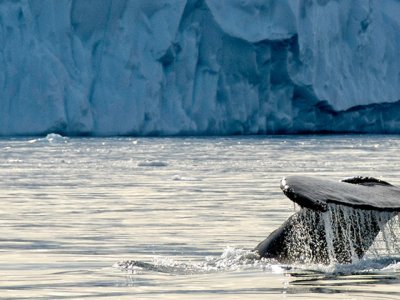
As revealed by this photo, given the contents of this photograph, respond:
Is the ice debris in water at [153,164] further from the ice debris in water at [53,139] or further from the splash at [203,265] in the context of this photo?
the splash at [203,265]

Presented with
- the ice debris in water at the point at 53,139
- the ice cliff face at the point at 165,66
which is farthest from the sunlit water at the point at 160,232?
the ice debris in water at the point at 53,139

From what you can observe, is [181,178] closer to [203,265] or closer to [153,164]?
[153,164]

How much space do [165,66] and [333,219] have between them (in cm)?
3248

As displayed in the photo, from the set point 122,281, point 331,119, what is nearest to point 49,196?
point 122,281

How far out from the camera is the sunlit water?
655 cm

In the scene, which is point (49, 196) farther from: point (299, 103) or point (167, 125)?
point (299, 103)

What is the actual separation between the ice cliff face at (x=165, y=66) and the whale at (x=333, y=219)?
29605mm

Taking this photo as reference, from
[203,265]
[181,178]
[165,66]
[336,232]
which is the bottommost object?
[181,178]

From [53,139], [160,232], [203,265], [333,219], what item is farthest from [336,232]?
[53,139]

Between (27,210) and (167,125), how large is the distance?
2585 centimetres

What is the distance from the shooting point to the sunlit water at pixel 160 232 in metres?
6.55

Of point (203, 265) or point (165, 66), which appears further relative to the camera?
point (165, 66)

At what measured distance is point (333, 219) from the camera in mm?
6668

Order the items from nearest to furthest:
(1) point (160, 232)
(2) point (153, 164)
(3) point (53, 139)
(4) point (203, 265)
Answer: (4) point (203, 265) → (1) point (160, 232) → (2) point (153, 164) → (3) point (53, 139)
